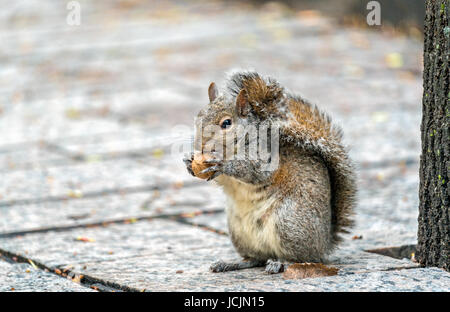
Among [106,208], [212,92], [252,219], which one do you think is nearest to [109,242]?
[106,208]

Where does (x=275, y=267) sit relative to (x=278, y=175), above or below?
below

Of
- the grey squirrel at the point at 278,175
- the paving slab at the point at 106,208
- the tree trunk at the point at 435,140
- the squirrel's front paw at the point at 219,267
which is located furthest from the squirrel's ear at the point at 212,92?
the paving slab at the point at 106,208

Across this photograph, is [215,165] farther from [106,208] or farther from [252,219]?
[106,208]

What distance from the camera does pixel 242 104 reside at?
11.3 ft

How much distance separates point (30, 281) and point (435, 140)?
1776mm

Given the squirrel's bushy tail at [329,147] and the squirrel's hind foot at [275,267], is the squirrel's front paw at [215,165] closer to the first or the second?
the squirrel's bushy tail at [329,147]

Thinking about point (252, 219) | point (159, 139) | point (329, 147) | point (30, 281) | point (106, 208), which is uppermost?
point (329, 147)

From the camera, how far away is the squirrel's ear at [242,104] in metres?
3.45

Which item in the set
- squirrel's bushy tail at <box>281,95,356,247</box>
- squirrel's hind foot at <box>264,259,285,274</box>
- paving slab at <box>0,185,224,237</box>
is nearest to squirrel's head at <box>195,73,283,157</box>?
squirrel's bushy tail at <box>281,95,356,247</box>

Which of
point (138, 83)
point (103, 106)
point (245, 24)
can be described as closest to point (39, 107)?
point (103, 106)

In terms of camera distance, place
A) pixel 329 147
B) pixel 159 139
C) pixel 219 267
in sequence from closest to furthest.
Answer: pixel 329 147 → pixel 219 267 → pixel 159 139

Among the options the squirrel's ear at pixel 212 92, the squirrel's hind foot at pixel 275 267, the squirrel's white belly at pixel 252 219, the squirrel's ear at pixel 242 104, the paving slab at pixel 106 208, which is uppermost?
the squirrel's ear at pixel 212 92

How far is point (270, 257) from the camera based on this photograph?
12.0ft

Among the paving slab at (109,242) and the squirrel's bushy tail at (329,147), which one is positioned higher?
the squirrel's bushy tail at (329,147)
